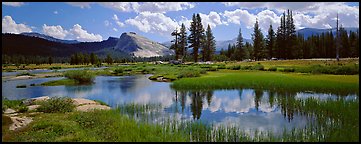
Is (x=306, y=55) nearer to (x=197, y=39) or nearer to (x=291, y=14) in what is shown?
(x=291, y=14)

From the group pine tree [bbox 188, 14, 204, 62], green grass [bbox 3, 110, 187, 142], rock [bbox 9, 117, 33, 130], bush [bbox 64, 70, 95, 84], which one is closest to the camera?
green grass [bbox 3, 110, 187, 142]

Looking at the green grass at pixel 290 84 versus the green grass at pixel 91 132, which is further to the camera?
the green grass at pixel 290 84

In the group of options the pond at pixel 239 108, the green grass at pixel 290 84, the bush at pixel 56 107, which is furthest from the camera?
the green grass at pixel 290 84

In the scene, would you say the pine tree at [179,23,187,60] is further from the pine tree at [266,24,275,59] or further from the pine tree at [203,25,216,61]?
the pine tree at [266,24,275,59]

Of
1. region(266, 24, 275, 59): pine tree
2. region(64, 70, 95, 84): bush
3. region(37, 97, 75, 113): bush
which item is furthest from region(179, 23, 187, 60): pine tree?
region(37, 97, 75, 113): bush

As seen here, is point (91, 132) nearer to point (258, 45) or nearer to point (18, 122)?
point (18, 122)

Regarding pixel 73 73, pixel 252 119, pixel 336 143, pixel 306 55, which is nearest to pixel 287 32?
pixel 306 55

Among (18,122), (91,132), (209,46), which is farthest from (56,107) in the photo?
(209,46)

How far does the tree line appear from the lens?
78.4 meters

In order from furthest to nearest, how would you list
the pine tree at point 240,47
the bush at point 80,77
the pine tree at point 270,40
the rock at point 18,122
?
1. the pine tree at point 240,47
2. the pine tree at point 270,40
3. the bush at point 80,77
4. the rock at point 18,122

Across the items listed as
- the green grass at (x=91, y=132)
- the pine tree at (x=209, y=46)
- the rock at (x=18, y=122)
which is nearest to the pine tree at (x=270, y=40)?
the pine tree at (x=209, y=46)

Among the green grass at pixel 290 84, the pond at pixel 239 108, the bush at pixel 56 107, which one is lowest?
the pond at pixel 239 108

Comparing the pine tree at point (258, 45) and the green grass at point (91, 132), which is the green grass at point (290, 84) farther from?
the pine tree at point (258, 45)

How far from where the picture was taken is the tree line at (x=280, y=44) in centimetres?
7838
